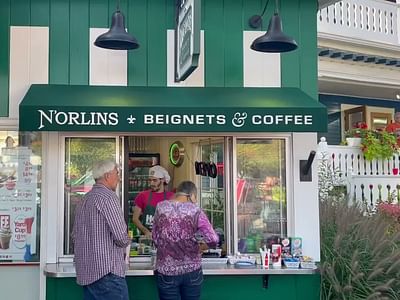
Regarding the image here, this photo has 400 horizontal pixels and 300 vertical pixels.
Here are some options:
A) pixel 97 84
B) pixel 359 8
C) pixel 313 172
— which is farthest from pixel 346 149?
pixel 97 84

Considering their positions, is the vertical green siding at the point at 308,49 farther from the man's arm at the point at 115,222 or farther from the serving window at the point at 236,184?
the man's arm at the point at 115,222

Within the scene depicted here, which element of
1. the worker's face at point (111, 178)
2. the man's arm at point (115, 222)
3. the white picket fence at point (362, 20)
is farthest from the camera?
the white picket fence at point (362, 20)

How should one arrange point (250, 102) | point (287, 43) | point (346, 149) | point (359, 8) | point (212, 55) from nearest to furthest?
1. point (287, 43)
2. point (250, 102)
3. point (212, 55)
4. point (346, 149)
5. point (359, 8)

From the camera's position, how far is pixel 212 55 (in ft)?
Result: 18.2

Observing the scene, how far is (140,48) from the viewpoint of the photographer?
216 inches

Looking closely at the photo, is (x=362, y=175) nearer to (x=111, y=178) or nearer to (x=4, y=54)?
(x=111, y=178)

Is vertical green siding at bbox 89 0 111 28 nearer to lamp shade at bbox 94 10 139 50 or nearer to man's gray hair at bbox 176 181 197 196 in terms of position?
lamp shade at bbox 94 10 139 50

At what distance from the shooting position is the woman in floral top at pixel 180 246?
4.57 metres

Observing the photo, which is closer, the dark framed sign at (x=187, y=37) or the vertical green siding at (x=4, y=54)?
the dark framed sign at (x=187, y=37)

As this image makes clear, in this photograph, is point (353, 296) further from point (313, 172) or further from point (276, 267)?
point (313, 172)

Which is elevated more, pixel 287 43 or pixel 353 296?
pixel 287 43

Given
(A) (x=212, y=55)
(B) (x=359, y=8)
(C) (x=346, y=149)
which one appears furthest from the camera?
(B) (x=359, y=8)

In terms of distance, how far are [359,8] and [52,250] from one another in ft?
26.0

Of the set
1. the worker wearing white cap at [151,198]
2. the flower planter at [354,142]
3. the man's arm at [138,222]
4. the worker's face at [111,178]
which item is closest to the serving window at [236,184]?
the man's arm at [138,222]
